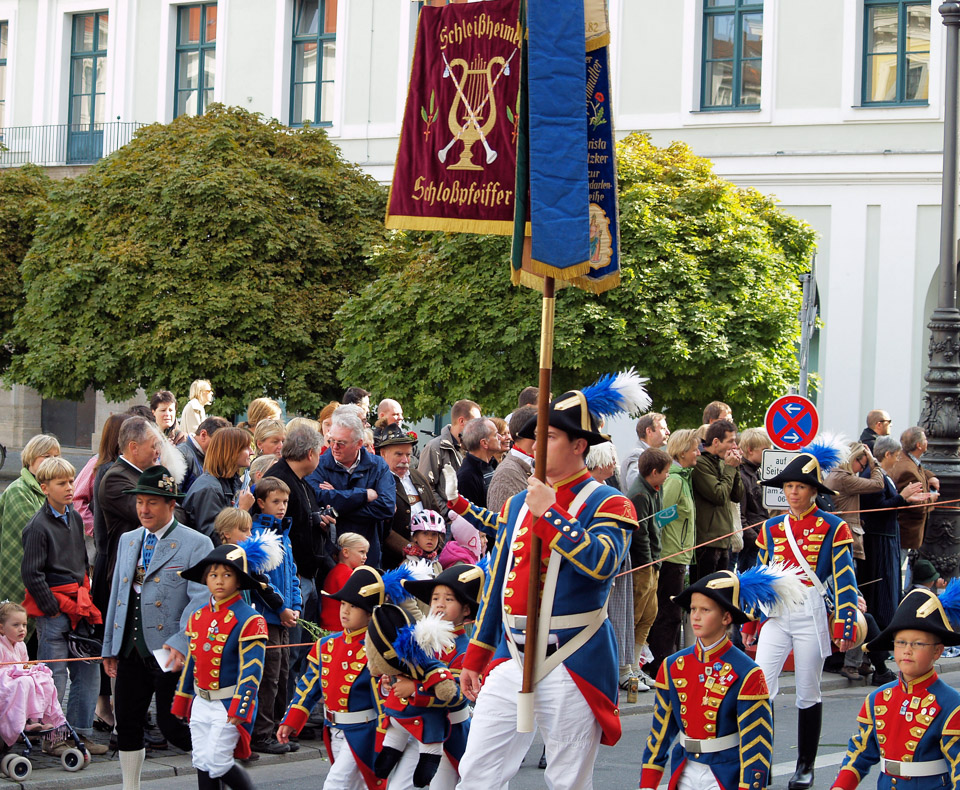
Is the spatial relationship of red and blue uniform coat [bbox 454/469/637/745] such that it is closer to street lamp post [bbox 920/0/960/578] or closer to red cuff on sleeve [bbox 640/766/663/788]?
red cuff on sleeve [bbox 640/766/663/788]

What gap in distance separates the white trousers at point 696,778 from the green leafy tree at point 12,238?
21.2m

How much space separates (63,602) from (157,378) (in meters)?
13.4

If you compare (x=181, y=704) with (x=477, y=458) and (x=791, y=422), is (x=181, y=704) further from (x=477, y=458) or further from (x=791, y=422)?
(x=791, y=422)

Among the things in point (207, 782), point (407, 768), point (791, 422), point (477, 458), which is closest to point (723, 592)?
point (407, 768)

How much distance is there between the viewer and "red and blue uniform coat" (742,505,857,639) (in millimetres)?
8492

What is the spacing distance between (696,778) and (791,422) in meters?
7.29

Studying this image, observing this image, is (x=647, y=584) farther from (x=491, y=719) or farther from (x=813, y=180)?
(x=813, y=180)

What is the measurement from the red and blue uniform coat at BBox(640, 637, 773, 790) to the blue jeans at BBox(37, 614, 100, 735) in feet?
13.3

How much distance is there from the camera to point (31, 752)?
873 cm

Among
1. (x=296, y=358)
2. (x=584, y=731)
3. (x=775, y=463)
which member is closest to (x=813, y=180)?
(x=296, y=358)

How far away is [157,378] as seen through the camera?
72.0 ft

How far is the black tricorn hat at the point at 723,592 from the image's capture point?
6.57 m

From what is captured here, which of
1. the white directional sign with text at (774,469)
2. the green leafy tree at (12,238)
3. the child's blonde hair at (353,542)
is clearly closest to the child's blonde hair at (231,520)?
the child's blonde hair at (353,542)

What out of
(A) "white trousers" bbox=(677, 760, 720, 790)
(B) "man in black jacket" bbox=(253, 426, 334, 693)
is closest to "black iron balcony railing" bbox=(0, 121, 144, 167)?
(B) "man in black jacket" bbox=(253, 426, 334, 693)
